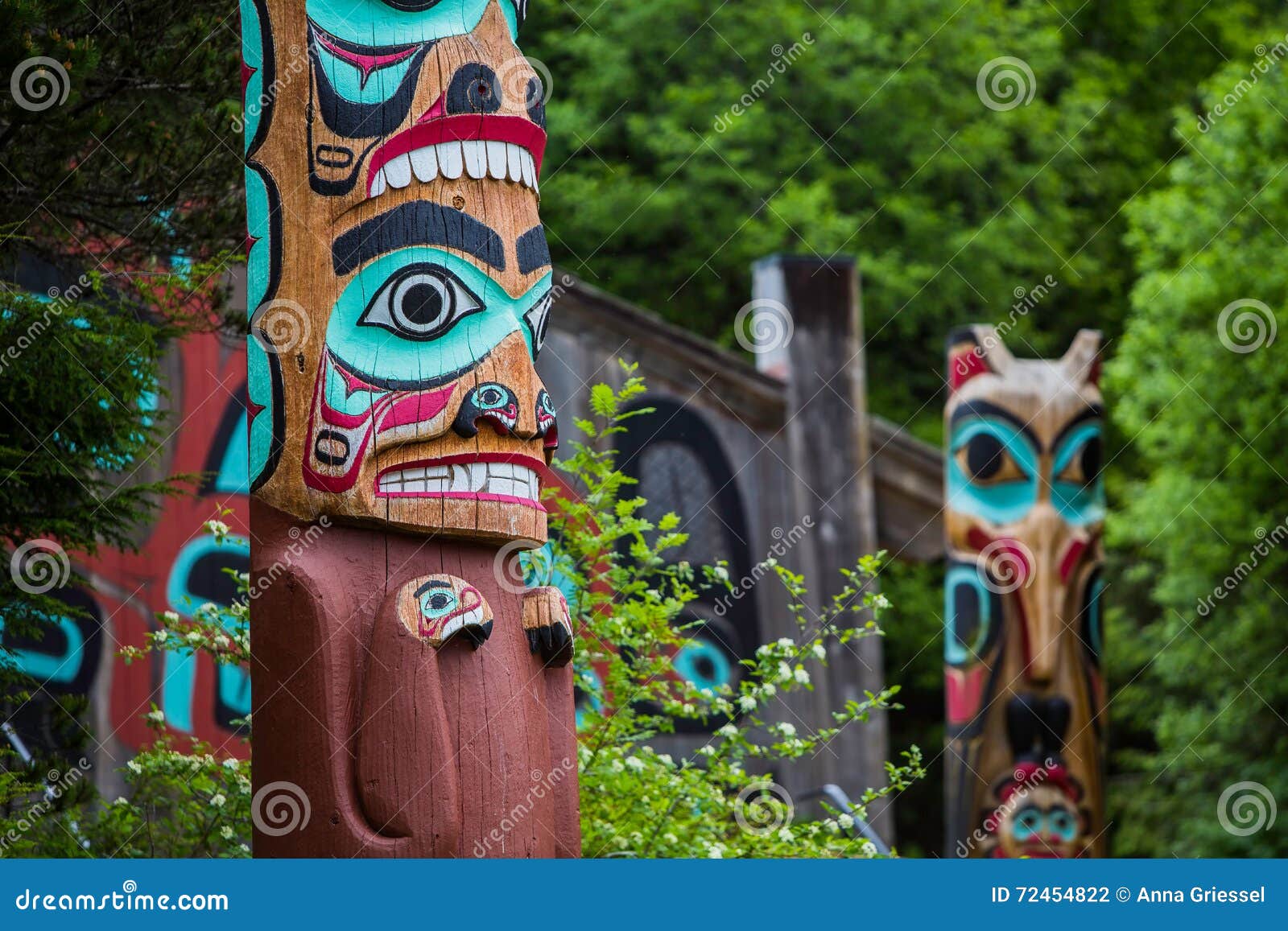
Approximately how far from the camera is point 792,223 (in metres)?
16.9

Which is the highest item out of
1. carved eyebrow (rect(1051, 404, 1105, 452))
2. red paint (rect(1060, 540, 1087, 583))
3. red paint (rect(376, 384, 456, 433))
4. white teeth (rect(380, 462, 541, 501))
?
carved eyebrow (rect(1051, 404, 1105, 452))

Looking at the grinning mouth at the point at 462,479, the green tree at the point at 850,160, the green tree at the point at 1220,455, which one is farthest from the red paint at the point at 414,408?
the green tree at the point at 850,160

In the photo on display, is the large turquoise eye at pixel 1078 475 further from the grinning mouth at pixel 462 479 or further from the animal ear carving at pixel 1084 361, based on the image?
the grinning mouth at pixel 462 479

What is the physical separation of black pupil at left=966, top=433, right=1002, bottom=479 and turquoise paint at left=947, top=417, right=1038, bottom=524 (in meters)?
0.04

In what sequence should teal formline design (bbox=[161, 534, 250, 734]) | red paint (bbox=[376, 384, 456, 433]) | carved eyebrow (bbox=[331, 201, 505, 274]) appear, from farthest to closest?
teal formline design (bbox=[161, 534, 250, 734]) → carved eyebrow (bbox=[331, 201, 505, 274]) → red paint (bbox=[376, 384, 456, 433])

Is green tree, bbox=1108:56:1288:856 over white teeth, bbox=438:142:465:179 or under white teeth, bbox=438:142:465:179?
over

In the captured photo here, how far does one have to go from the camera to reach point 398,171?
17.1ft

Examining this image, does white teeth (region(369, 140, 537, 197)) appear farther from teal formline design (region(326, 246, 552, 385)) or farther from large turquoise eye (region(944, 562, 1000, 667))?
large turquoise eye (region(944, 562, 1000, 667))

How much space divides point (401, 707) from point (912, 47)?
14846mm

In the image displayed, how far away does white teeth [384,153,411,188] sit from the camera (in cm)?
519

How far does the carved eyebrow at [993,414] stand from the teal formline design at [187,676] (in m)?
5.02

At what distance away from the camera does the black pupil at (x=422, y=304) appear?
201 inches

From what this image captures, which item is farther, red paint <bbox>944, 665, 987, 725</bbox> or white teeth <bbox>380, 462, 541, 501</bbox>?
red paint <bbox>944, 665, 987, 725</bbox>

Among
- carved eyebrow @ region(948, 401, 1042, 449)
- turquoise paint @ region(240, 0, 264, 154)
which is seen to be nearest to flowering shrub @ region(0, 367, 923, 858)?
turquoise paint @ region(240, 0, 264, 154)
